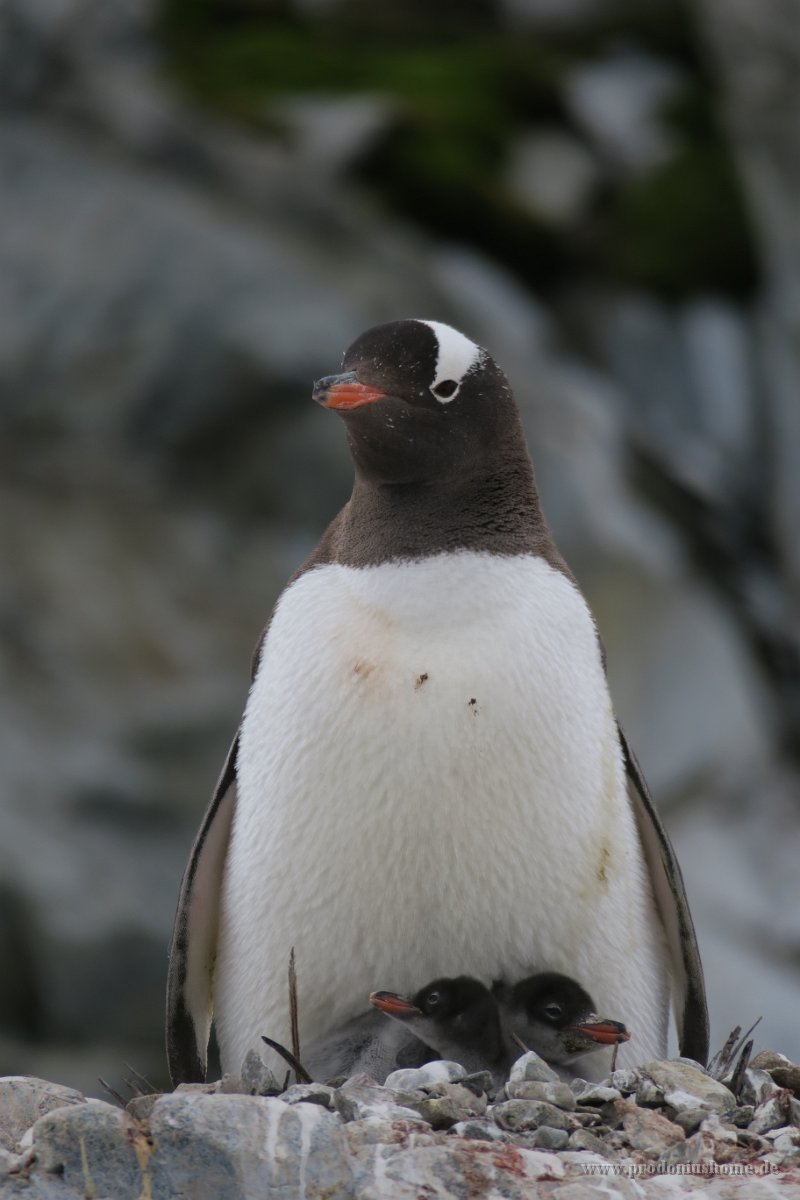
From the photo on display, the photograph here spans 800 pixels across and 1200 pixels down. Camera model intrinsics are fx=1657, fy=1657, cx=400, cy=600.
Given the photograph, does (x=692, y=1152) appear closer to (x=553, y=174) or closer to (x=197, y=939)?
(x=197, y=939)

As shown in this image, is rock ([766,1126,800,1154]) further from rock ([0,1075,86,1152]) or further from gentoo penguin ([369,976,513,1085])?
rock ([0,1075,86,1152])

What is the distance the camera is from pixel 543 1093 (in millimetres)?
2883

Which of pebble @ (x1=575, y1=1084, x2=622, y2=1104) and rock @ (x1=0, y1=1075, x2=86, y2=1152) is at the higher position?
pebble @ (x1=575, y1=1084, x2=622, y2=1104)

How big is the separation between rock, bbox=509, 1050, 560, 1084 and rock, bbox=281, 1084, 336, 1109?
0.34 m

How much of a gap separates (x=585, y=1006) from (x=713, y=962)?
394 cm

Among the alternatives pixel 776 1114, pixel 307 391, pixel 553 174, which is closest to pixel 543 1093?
pixel 776 1114

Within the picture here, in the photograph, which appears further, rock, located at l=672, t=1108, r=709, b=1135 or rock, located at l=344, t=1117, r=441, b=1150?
rock, located at l=672, t=1108, r=709, b=1135

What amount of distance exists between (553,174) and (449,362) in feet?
24.4

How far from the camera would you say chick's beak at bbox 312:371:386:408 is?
3.40 m

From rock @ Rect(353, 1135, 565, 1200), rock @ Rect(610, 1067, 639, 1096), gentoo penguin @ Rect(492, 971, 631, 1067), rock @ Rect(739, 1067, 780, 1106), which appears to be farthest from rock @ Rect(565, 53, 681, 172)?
rock @ Rect(353, 1135, 565, 1200)

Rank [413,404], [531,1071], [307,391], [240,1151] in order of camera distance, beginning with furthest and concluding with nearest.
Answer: [307,391] → [413,404] → [531,1071] → [240,1151]

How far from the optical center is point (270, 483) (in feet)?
29.2

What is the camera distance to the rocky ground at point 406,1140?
2.51 m

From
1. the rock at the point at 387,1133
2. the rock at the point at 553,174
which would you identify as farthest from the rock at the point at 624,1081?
the rock at the point at 553,174
